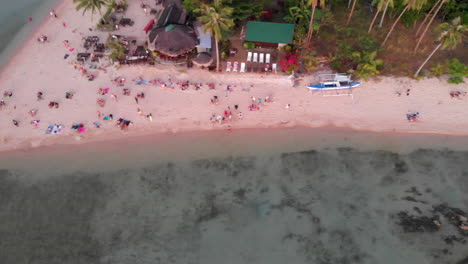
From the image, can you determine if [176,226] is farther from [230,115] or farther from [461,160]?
[461,160]

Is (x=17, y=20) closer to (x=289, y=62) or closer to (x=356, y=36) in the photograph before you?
(x=289, y=62)

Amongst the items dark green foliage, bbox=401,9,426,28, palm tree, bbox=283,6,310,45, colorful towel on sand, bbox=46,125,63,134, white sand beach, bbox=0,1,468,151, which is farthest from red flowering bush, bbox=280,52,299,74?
colorful towel on sand, bbox=46,125,63,134

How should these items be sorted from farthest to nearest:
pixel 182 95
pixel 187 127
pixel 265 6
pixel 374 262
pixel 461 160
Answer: pixel 265 6, pixel 182 95, pixel 187 127, pixel 461 160, pixel 374 262

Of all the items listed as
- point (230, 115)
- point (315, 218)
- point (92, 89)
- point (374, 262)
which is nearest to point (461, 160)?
point (374, 262)

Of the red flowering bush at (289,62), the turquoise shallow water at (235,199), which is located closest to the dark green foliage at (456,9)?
the turquoise shallow water at (235,199)

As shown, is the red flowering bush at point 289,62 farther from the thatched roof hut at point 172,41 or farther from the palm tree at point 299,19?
the thatched roof hut at point 172,41

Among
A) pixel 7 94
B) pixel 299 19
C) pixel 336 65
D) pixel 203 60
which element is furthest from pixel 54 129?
pixel 336 65
